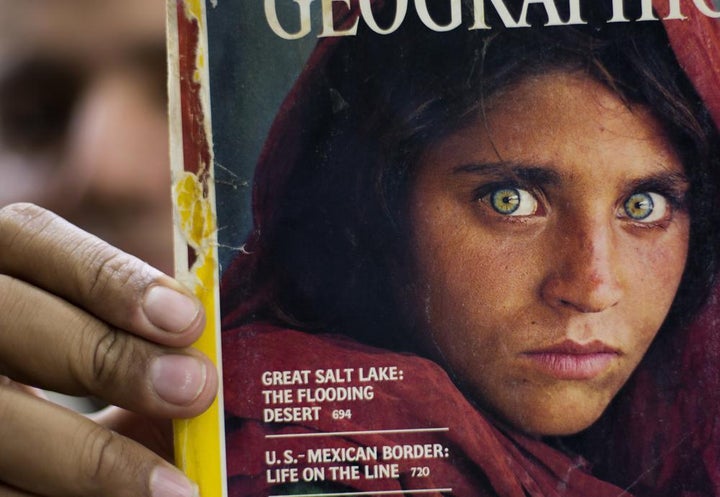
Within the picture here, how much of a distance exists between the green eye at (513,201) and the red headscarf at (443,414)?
109mm

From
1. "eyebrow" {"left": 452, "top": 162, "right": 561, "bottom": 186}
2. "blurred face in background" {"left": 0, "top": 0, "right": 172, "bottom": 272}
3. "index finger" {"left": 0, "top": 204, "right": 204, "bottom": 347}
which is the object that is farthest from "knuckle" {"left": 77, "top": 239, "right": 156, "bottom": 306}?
"blurred face in background" {"left": 0, "top": 0, "right": 172, "bottom": 272}

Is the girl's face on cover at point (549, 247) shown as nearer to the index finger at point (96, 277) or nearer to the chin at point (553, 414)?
the chin at point (553, 414)

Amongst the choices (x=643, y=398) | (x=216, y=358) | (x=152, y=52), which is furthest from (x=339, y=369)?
(x=152, y=52)

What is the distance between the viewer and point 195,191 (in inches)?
19.4

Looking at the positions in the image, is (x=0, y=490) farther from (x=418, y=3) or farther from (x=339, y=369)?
(x=418, y=3)

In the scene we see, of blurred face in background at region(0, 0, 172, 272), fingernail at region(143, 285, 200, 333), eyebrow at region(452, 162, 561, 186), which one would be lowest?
fingernail at region(143, 285, 200, 333)

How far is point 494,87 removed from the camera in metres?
0.49

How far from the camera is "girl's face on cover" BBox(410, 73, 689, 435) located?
49 cm

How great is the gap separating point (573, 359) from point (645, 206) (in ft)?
0.35

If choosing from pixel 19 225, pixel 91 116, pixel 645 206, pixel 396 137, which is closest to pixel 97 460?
pixel 19 225

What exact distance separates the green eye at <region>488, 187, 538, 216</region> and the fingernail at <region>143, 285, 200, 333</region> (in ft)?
0.65

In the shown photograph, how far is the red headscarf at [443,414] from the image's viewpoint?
490 millimetres

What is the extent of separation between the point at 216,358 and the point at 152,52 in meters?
0.63

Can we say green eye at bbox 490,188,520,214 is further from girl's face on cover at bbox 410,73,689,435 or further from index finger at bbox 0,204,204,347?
index finger at bbox 0,204,204,347
